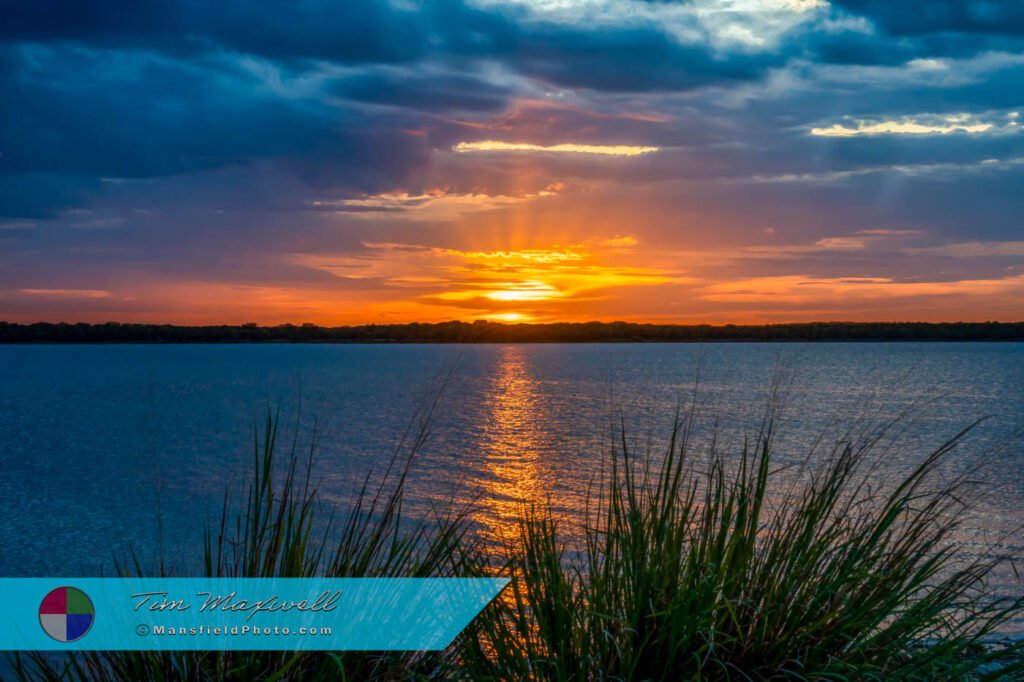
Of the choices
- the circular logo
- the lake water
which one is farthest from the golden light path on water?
the circular logo

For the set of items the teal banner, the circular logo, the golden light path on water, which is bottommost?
the golden light path on water

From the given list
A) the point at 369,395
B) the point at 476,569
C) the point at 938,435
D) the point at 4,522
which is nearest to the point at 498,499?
the point at 4,522

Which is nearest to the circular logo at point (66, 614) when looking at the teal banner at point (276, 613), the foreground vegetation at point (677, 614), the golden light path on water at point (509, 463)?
the teal banner at point (276, 613)

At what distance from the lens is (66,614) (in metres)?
4.38

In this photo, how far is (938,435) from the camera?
101 ft

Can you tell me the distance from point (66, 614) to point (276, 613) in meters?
1.43

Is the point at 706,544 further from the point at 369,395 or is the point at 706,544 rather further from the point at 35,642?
the point at 369,395

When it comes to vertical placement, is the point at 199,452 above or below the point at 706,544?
below

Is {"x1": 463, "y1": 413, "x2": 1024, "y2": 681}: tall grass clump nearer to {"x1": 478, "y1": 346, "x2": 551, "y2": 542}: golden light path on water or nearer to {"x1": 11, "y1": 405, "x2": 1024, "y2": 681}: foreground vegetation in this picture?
{"x1": 11, "y1": 405, "x2": 1024, "y2": 681}: foreground vegetation

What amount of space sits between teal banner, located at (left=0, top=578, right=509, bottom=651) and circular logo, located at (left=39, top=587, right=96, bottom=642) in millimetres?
11

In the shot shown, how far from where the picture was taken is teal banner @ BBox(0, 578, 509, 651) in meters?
3.73

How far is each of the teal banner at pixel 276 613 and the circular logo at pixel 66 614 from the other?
11 mm

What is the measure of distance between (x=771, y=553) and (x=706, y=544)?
297mm

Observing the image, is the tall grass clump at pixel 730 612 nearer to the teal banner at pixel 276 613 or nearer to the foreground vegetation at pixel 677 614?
the foreground vegetation at pixel 677 614
